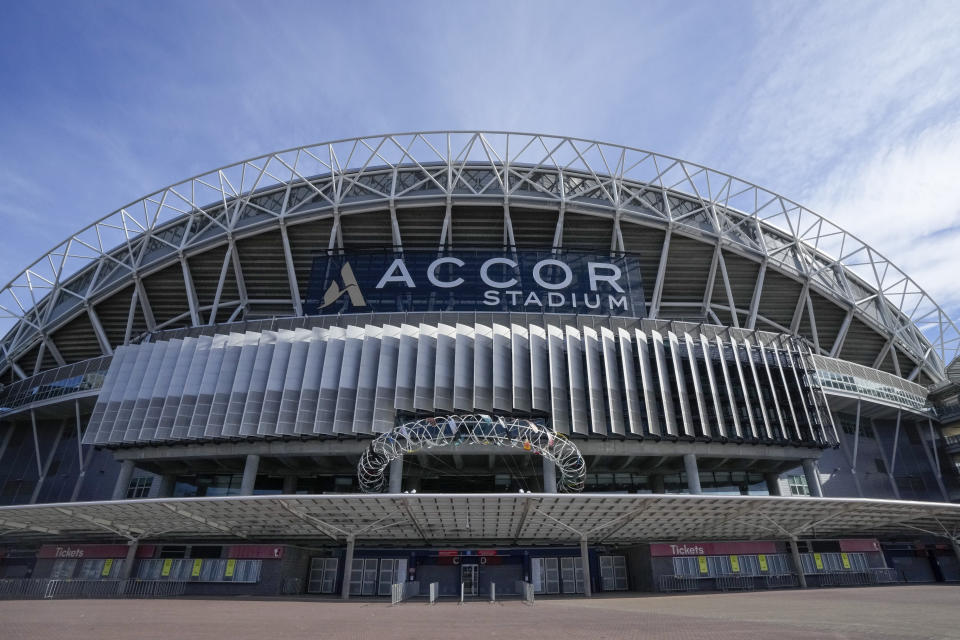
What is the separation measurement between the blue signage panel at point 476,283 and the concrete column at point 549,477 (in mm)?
13098

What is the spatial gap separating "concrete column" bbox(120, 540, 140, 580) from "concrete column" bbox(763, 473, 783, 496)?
1827 inches

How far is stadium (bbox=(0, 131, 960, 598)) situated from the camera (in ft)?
93.5

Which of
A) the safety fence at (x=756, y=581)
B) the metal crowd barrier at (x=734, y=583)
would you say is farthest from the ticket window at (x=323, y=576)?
the metal crowd barrier at (x=734, y=583)

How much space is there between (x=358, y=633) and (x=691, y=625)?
8.51m

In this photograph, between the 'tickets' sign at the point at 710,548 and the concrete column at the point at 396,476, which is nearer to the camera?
the 'tickets' sign at the point at 710,548

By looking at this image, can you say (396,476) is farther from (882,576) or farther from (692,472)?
(882,576)

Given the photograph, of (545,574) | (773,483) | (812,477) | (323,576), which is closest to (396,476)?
(323,576)

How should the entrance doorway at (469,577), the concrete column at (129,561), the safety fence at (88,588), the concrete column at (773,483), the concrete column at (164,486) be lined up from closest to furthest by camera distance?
the safety fence at (88,588), the concrete column at (129,561), the entrance doorway at (469,577), the concrete column at (164,486), the concrete column at (773,483)

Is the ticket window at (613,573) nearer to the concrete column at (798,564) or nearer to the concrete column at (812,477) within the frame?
the concrete column at (798,564)

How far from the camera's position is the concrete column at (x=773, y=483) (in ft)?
133

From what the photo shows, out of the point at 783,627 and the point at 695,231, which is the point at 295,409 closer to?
the point at 783,627

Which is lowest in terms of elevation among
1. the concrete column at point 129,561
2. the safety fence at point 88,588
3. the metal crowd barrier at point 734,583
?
the safety fence at point 88,588

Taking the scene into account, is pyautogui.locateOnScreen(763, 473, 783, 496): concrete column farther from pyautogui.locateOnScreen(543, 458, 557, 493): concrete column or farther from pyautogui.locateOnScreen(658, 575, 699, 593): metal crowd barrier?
pyautogui.locateOnScreen(543, 458, 557, 493): concrete column

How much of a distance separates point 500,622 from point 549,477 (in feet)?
58.5
